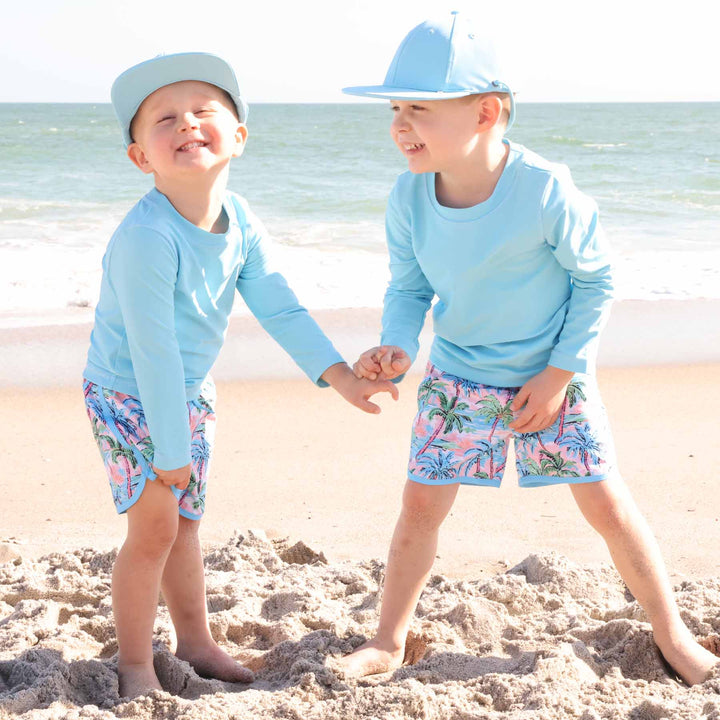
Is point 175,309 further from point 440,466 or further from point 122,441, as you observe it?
point 440,466

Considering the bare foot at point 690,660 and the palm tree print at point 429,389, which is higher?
the palm tree print at point 429,389

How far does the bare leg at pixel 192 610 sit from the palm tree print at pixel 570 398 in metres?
0.97

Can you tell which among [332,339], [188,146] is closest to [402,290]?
[188,146]

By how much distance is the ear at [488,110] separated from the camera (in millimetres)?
2316

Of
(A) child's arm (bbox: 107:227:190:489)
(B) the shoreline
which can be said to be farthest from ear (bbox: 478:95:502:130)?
(B) the shoreline

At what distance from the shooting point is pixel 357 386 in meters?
2.50

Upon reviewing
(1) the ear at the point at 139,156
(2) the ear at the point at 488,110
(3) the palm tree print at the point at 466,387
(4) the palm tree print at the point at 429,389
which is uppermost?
(2) the ear at the point at 488,110

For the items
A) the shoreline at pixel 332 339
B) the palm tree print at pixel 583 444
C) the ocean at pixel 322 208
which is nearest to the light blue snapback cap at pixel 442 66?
the palm tree print at pixel 583 444

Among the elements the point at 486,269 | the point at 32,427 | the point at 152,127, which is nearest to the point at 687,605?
the point at 486,269

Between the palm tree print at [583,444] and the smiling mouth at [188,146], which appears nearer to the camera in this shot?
the smiling mouth at [188,146]

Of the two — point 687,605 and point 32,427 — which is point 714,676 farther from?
point 32,427

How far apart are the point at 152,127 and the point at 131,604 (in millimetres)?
1148

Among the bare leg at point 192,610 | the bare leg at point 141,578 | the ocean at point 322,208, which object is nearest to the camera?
the bare leg at point 141,578

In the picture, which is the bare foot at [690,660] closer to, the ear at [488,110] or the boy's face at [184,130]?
the ear at [488,110]
